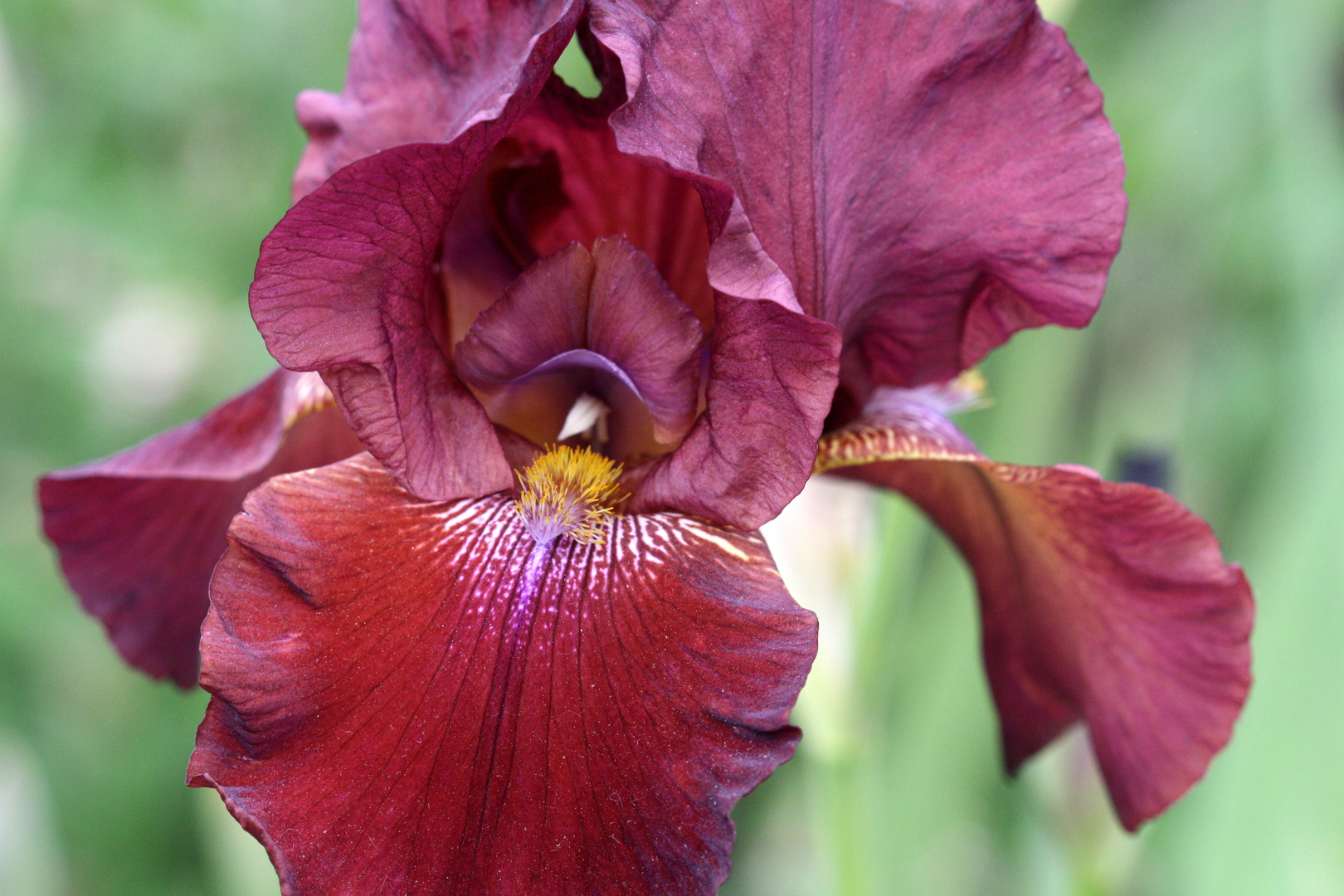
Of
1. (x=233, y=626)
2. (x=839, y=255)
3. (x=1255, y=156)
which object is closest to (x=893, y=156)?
(x=839, y=255)

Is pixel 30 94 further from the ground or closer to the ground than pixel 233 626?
further from the ground

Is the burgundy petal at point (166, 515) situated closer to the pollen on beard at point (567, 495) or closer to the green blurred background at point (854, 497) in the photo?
the pollen on beard at point (567, 495)

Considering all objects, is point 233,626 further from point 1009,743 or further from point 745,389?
point 1009,743

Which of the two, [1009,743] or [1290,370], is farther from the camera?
[1290,370]

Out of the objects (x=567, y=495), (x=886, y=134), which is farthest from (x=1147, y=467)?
Result: (x=567, y=495)

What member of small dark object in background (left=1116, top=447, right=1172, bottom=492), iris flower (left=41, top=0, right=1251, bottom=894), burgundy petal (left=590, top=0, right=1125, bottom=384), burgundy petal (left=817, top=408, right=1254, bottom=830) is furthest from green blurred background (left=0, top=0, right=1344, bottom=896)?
burgundy petal (left=590, top=0, right=1125, bottom=384)

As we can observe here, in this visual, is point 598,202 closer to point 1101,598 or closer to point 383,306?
point 383,306

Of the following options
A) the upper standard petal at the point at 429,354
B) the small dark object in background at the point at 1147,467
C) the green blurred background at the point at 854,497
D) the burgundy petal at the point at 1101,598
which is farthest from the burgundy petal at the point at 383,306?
the small dark object in background at the point at 1147,467
